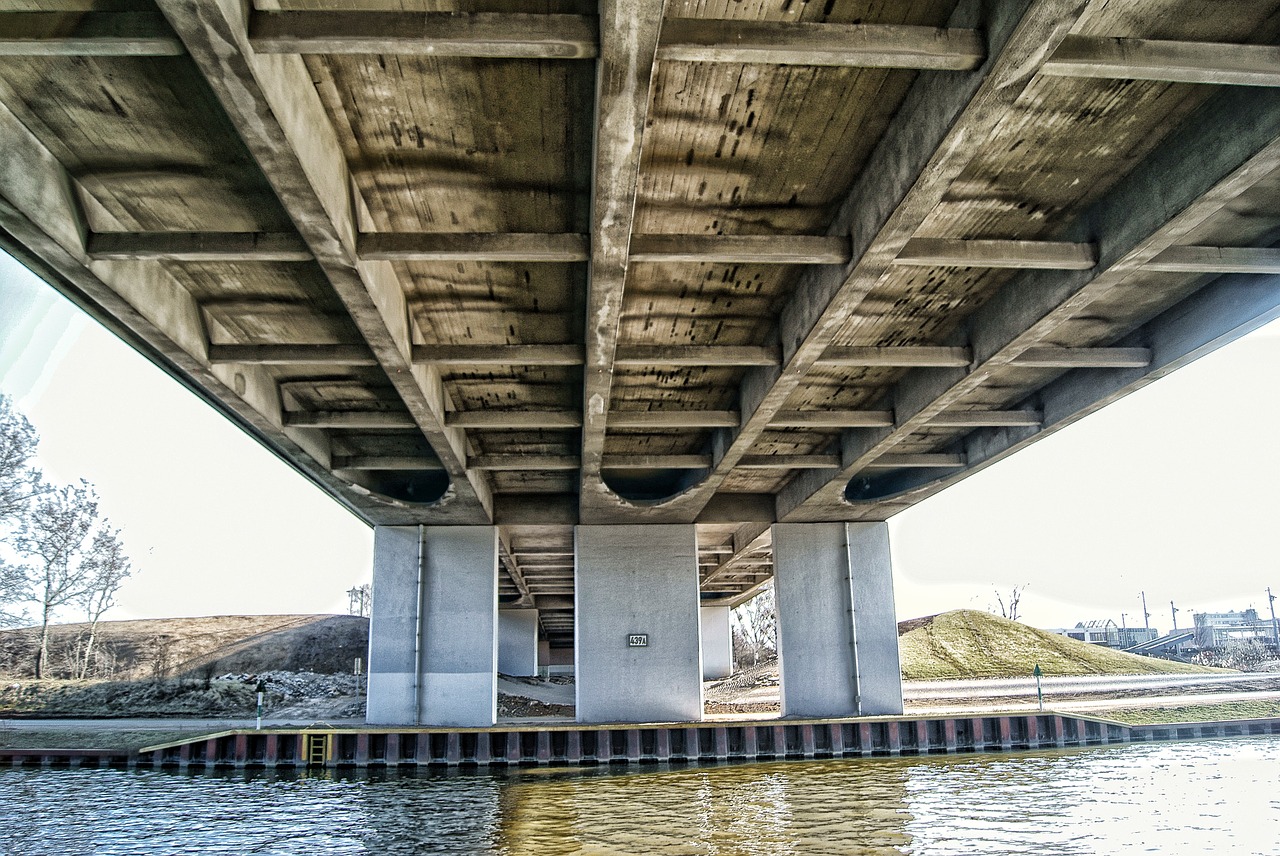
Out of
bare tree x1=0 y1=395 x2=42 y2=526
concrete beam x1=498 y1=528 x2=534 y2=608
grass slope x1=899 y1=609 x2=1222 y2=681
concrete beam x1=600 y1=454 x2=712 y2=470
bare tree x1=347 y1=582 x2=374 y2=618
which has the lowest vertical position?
grass slope x1=899 y1=609 x2=1222 y2=681

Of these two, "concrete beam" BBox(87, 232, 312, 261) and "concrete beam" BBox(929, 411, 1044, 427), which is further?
"concrete beam" BBox(929, 411, 1044, 427)

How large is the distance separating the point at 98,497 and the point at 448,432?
44.5m

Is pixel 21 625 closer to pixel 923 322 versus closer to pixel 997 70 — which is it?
pixel 923 322

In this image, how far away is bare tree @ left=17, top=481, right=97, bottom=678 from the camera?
45719 millimetres

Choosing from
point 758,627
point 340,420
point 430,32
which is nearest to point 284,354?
point 340,420

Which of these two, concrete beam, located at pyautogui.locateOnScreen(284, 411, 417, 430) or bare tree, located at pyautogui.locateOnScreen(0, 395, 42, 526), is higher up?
bare tree, located at pyautogui.locateOnScreen(0, 395, 42, 526)

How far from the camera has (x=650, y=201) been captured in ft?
31.8

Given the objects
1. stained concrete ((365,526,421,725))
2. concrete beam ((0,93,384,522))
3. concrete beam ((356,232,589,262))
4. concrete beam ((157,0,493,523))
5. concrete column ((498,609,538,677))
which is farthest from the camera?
concrete column ((498,609,538,677))

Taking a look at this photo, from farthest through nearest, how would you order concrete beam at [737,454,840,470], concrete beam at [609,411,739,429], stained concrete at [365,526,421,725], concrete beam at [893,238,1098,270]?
stained concrete at [365,526,421,725], concrete beam at [737,454,840,470], concrete beam at [609,411,739,429], concrete beam at [893,238,1098,270]

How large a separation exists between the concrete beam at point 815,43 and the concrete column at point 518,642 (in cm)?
4554

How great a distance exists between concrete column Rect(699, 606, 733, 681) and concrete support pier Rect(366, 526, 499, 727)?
34.5m

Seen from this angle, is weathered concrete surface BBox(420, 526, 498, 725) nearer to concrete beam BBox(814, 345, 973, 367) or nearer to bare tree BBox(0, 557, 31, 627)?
concrete beam BBox(814, 345, 973, 367)

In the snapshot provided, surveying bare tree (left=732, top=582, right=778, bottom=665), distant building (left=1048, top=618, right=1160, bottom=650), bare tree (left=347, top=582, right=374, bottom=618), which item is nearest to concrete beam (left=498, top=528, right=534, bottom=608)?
bare tree (left=732, top=582, right=778, bottom=665)

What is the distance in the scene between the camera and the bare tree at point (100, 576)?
48094 mm
